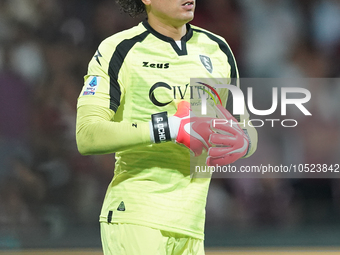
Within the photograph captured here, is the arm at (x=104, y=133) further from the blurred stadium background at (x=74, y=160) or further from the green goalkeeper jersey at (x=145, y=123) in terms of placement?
the blurred stadium background at (x=74, y=160)

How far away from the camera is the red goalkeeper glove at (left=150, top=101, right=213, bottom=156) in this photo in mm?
1790

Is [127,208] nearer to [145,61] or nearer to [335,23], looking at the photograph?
[145,61]

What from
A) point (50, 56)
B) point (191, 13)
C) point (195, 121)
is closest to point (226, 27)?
point (50, 56)

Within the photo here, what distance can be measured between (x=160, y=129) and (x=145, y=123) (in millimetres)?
72

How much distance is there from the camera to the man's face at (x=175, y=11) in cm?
206

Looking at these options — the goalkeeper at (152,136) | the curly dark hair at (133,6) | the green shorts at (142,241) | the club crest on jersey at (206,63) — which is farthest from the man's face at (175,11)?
the green shorts at (142,241)

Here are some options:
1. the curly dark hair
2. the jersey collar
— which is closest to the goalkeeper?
the jersey collar

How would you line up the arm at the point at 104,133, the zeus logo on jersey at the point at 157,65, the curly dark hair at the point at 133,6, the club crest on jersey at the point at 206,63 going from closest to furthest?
the arm at the point at 104,133
the zeus logo on jersey at the point at 157,65
the club crest on jersey at the point at 206,63
the curly dark hair at the point at 133,6

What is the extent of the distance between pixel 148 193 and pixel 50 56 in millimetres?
2707

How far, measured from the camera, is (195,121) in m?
1.83

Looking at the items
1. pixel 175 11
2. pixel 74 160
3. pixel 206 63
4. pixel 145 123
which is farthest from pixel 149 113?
pixel 74 160

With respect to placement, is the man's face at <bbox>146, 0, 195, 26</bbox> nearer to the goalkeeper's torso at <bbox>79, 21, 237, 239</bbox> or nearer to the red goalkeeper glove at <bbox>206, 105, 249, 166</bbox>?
the goalkeeper's torso at <bbox>79, 21, 237, 239</bbox>

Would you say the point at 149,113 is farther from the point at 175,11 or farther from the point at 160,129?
the point at 175,11

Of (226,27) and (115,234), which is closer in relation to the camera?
(115,234)
